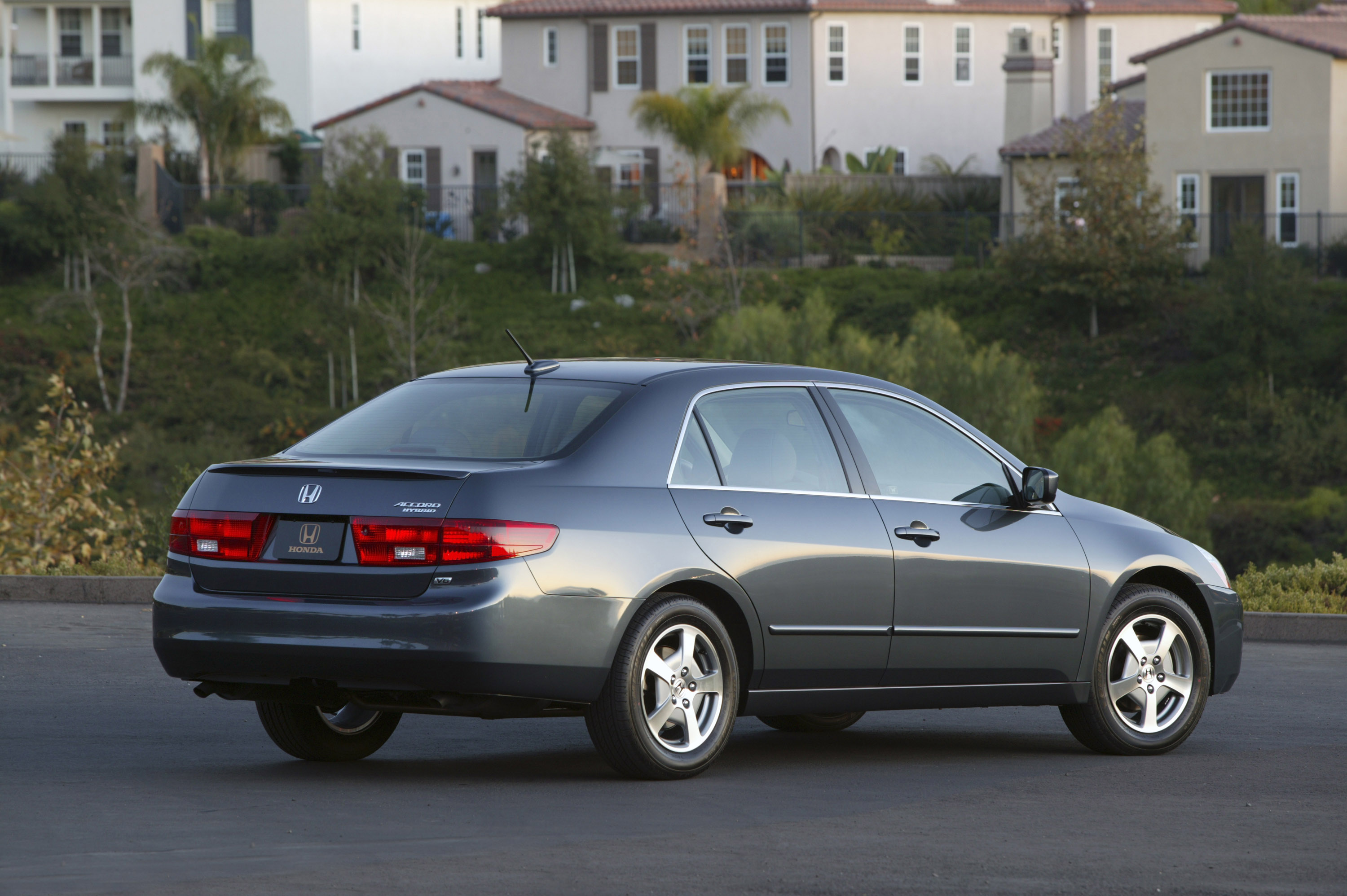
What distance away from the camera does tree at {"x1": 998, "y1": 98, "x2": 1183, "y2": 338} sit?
43.7 metres

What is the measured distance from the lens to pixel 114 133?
63938mm

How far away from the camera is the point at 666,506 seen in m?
6.93

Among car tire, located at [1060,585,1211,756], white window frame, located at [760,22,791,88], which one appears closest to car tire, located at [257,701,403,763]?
car tire, located at [1060,585,1211,756]

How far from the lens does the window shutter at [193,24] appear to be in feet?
208

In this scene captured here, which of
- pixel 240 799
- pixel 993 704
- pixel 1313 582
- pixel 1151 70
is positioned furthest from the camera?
pixel 1151 70

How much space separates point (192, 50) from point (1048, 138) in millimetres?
28711

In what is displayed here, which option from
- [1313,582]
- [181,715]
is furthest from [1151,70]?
[181,715]

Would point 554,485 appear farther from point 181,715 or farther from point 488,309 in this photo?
point 488,309

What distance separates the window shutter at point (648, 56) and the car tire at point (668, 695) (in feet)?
177

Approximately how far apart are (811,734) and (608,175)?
43.9 metres

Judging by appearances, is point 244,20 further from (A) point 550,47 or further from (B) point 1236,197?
(B) point 1236,197

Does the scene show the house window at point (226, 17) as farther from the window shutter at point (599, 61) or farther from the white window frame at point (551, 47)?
the window shutter at point (599, 61)

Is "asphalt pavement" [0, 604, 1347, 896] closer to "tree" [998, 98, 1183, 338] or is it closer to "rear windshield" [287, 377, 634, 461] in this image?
"rear windshield" [287, 377, 634, 461]

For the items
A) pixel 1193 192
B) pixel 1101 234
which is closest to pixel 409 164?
pixel 1193 192
